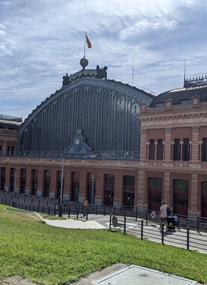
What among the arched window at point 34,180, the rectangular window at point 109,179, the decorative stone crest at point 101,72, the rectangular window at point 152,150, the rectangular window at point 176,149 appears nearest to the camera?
the rectangular window at point 176,149

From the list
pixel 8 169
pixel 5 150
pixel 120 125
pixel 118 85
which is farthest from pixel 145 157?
pixel 5 150

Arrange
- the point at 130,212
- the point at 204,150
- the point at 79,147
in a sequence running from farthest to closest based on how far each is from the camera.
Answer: the point at 79,147, the point at 130,212, the point at 204,150

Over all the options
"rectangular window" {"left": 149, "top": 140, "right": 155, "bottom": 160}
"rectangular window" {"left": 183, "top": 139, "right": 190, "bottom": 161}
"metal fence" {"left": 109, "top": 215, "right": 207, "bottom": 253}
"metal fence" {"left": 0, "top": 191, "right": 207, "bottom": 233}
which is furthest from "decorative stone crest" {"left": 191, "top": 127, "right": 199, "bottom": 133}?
"metal fence" {"left": 109, "top": 215, "right": 207, "bottom": 253}

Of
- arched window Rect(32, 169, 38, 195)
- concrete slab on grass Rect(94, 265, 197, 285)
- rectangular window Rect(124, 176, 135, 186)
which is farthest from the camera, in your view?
arched window Rect(32, 169, 38, 195)

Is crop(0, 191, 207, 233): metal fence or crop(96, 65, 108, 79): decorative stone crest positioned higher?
crop(96, 65, 108, 79): decorative stone crest

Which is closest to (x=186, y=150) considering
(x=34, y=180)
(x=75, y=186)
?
(x=75, y=186)

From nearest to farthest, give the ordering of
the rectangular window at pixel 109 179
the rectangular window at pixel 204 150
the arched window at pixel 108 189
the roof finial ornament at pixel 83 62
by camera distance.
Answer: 1. the rectangular window at pixel 204 150
2. the arched window at pixel 108 189
3. the rectangular window at pixel 109 179
4. the roof finial ornament at pixel 83 62

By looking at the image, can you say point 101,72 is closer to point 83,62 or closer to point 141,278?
point 83,62

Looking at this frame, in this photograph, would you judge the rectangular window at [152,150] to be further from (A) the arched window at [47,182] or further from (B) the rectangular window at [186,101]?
(A) the arched window at [47,182]

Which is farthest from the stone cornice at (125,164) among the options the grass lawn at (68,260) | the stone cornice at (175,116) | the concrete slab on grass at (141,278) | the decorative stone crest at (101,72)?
the concrete slab on grass at (141,278)

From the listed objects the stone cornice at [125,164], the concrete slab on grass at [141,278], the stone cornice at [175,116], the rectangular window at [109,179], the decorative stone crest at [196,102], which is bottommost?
the concrete slab on grass at [141,278]

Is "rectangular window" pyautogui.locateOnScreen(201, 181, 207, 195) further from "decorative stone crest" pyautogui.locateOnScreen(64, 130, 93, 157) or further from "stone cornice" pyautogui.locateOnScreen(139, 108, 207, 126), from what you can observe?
"decorative stone crest" pyautogui.locateOnScreen(64, 130, 93, 157)

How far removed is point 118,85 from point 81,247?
4224 cm

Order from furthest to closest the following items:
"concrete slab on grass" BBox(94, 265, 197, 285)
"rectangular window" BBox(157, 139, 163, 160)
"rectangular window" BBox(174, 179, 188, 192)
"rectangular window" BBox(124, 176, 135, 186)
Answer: "rectangular window" BBox(124, 176, 135, 186)
"rectangular window" BBox(157, 139, 163, 160)
"rectangular window" BBox(174, 179, 188, 192)
"concrete slab on grass" BBox(94, 265, 197, 285)
